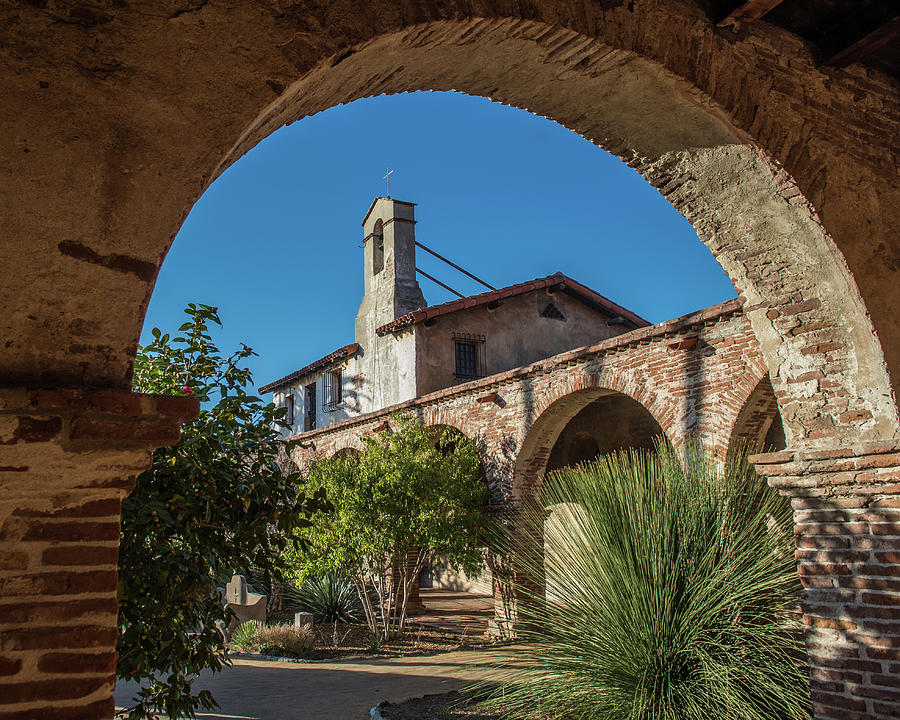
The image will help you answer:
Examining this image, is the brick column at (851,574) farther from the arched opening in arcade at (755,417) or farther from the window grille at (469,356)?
the window grille at (469,356)

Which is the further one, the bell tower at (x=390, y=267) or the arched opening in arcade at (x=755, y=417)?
the bell tower at (x=390, y=267)

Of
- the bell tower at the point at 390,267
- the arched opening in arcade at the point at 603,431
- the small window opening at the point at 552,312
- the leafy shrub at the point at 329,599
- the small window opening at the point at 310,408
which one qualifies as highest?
the bell tower at the point at 390,267

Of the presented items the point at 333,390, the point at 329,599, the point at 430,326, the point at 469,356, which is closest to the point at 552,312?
the point at 469,356

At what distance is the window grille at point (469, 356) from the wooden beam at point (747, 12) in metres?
15.4

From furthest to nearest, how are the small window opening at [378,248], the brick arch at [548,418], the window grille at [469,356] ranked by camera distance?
1. the small window opening at [378,248]
2. the window grille at [469,356]
3. the brick arch at [548,418]

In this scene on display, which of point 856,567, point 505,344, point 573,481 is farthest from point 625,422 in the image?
point 856,567

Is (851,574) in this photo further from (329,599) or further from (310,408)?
(310,408)

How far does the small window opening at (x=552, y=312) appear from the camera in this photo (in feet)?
66.8

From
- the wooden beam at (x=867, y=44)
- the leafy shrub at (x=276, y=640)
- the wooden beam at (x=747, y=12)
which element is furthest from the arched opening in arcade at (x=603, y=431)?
the wooden beam at (x=747, y=12)

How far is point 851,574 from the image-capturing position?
158 inches

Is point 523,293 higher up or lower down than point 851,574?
higher up

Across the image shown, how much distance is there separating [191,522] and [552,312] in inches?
701

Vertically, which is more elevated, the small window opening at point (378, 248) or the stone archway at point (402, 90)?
the small window opening at point (378, 248)

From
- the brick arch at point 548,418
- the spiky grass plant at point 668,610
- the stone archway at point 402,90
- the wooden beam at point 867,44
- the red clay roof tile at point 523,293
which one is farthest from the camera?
the red clay roof tile at point 523,293
